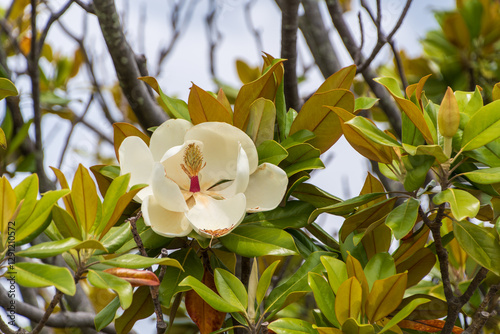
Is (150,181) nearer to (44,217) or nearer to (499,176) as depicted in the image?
(44,217)

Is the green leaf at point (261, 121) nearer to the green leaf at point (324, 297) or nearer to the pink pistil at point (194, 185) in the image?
the pink pistil at point (194, 185)

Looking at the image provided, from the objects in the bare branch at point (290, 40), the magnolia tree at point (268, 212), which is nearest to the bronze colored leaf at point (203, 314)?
the magnolia tree at point (268, 212)

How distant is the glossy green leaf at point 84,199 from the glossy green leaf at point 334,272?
0.33m

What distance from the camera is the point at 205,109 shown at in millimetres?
833

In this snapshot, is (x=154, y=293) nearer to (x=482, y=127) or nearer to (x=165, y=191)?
(x=165, y=191)

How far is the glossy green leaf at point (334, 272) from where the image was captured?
75 cm

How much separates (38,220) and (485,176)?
1.96ft

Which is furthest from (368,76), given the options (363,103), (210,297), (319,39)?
(210,297)

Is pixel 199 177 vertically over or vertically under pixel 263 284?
over

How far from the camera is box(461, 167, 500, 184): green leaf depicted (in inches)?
27.8

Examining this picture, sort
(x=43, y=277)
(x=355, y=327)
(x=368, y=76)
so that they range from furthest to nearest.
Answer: (x=368, y=76) → (x=355, y=327) → (x=43, y=277)

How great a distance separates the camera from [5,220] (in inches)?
25.1

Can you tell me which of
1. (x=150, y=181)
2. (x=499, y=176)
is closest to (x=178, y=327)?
(x=150, y=181)

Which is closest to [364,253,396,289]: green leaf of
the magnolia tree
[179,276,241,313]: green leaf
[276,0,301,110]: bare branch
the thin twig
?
the magnolia tree
